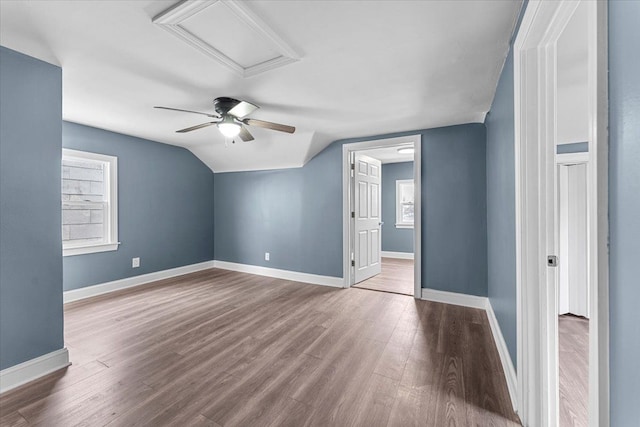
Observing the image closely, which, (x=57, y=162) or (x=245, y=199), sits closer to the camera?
(x=57, y=162)

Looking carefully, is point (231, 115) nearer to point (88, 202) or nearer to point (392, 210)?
point (88, 202)

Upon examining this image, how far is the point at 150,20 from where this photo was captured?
1619mm

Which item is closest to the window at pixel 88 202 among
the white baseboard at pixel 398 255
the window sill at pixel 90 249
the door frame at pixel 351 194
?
the window sill at pixel 90 249

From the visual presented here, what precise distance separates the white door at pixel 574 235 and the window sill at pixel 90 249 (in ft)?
17.6

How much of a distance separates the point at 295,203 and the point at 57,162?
118 inches

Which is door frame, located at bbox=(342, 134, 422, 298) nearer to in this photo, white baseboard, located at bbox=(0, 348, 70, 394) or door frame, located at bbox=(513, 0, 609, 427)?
door frame, located at bbox=(513, 0, 609, 427)

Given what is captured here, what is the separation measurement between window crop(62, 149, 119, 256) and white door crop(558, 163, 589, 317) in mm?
5392

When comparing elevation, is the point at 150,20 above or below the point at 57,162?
above

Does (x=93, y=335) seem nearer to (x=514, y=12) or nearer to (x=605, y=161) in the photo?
(x=605, y=161)

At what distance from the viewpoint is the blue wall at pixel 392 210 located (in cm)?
675

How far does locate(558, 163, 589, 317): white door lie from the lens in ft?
9.58

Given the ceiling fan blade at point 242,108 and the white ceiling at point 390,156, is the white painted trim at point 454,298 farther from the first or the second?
the ceiling fan blade at point 242,108

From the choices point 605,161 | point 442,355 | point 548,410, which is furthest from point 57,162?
point 548,410

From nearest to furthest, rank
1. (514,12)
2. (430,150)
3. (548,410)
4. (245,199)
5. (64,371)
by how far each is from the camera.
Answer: (548,410) → (514,12) → (64,371) → (430,150) → (245,199)
